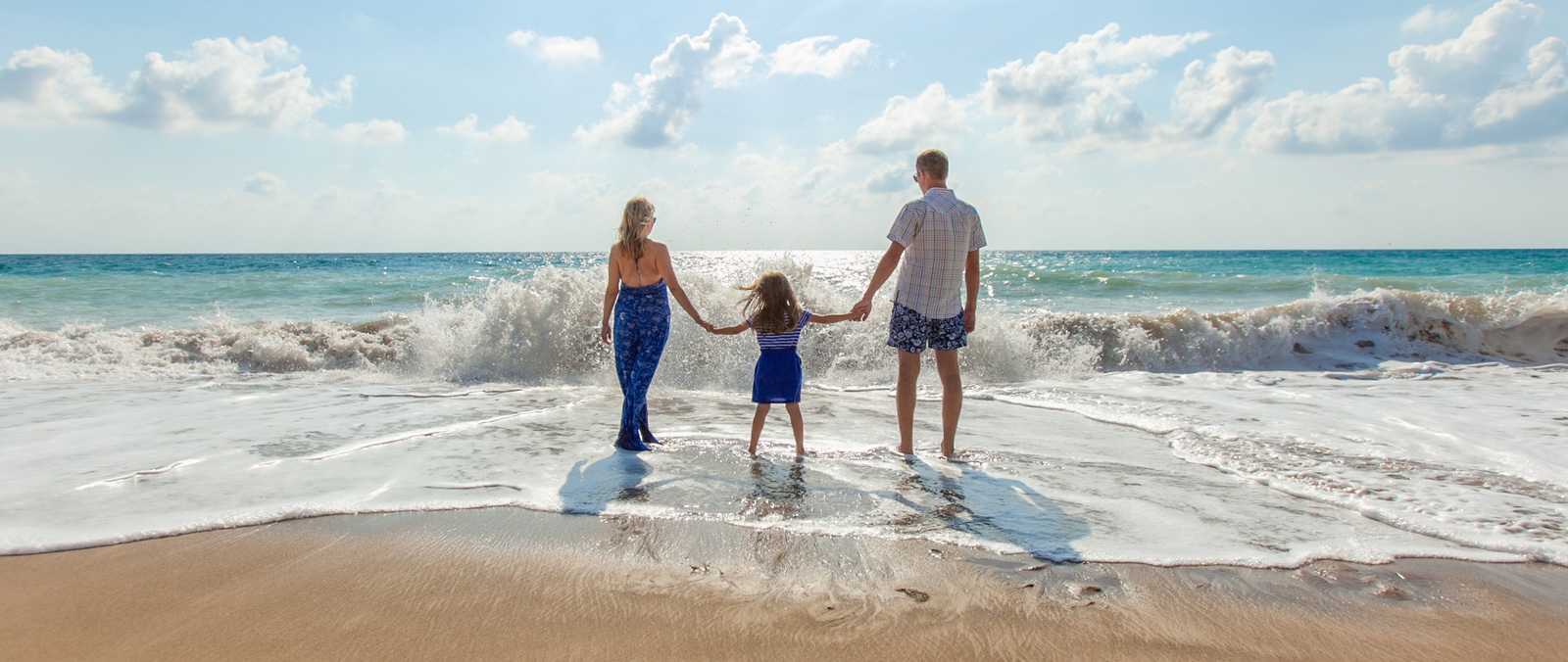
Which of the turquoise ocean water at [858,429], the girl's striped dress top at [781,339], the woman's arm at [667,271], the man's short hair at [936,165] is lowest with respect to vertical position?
the turquoise ocean water at [858,429]

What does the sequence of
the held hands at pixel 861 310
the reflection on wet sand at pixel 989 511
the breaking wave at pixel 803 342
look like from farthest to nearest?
the breaking wave at pixel 803 342, the held hands at pixel 861 310, the reflection on wet sand at pixel 989 511

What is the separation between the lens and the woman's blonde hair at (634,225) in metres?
4.79

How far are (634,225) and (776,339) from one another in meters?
1.18

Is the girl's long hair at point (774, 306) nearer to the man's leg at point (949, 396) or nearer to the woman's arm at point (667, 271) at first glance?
the woman's arm at point (667, 271)

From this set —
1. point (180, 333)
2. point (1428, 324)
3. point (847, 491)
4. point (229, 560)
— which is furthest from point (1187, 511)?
point (180, 333)

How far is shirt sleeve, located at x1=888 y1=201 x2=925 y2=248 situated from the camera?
4.49 metres

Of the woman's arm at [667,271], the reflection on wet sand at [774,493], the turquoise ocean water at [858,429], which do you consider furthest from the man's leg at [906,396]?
the woman's arm at [667,271]

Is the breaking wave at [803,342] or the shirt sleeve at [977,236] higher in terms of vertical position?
the shirt sleeve at [977,236]

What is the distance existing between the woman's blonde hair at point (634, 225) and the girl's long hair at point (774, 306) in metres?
0.79

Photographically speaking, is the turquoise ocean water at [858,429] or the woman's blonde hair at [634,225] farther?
the woman's blonde hair at [634,225]

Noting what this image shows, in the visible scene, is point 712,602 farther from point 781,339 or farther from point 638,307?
point 638,307

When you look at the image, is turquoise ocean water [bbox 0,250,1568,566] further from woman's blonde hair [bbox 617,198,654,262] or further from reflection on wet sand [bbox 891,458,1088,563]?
woman's blonde hair [bbox 617,198,654,262]

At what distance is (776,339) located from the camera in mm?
4621

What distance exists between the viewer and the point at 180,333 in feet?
33.2
